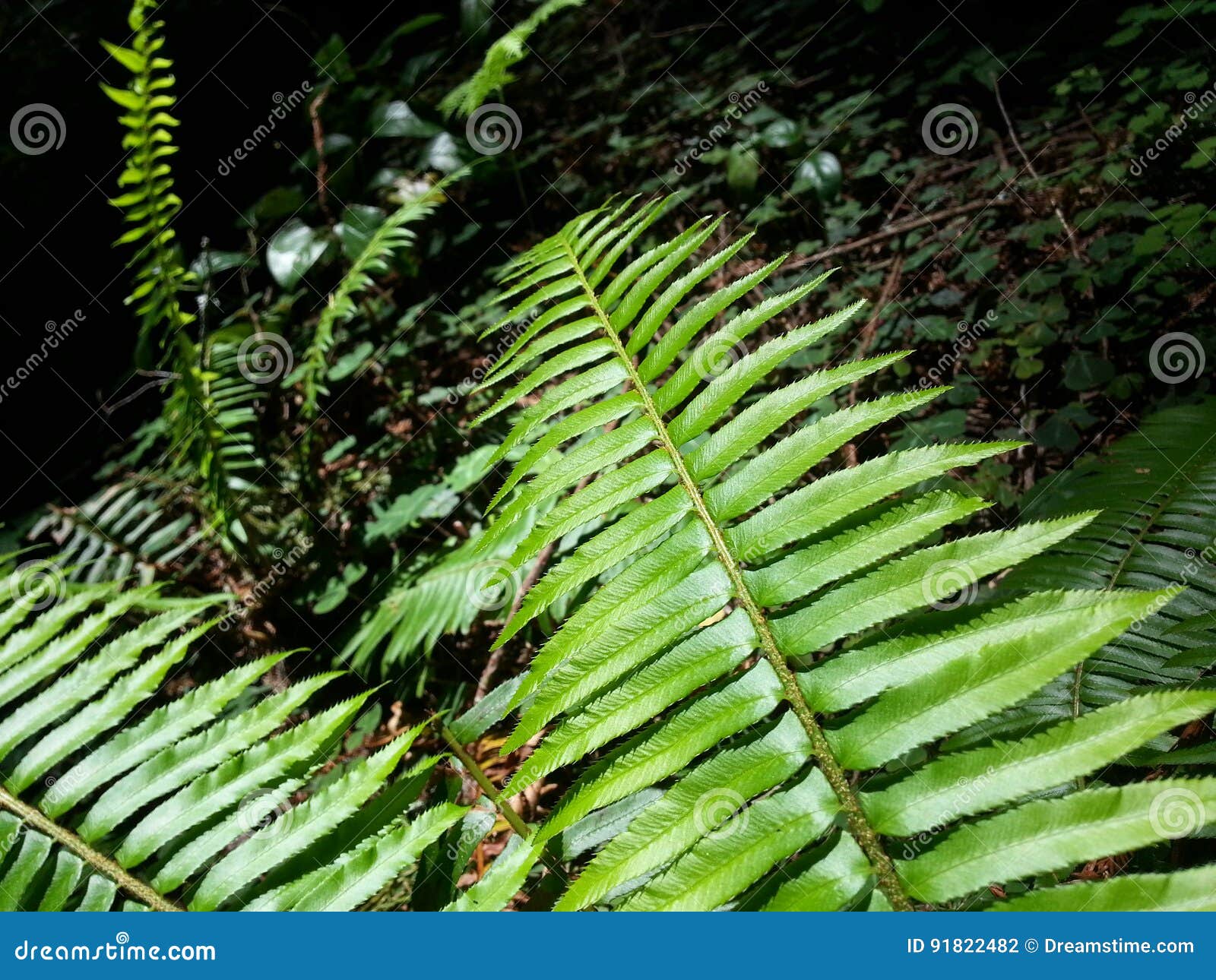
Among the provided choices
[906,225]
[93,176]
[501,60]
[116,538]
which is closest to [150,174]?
[116,538]

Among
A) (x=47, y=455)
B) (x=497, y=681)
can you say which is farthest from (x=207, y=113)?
(x=497, y=681)

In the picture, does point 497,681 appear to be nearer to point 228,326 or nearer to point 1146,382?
point 1146,382

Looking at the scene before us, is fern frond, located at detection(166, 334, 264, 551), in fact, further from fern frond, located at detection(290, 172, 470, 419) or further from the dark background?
the dark background

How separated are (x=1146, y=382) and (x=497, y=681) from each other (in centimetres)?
195

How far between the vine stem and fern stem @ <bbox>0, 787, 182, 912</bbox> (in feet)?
3.36

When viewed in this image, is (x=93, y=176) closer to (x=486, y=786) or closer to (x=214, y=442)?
(x=214, y=442)

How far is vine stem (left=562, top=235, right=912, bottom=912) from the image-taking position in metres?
0.85

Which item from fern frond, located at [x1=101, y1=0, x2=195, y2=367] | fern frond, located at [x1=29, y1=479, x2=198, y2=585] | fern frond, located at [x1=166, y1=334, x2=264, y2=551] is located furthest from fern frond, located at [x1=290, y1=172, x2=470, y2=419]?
fern frond, located at [x1=29, y1=479, x2=198, y2=585]

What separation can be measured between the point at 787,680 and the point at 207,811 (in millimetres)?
938

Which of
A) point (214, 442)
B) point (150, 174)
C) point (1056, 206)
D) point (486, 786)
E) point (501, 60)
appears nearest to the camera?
point (486, 786)

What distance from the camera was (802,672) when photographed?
0.95 metres

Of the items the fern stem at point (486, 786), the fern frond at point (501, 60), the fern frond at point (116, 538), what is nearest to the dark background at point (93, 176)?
the fern frond at point (116, 538)

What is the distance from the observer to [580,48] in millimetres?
5660

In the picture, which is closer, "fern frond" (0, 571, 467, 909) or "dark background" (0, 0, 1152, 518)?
"fern frond" (0, 571, 467, 909)
